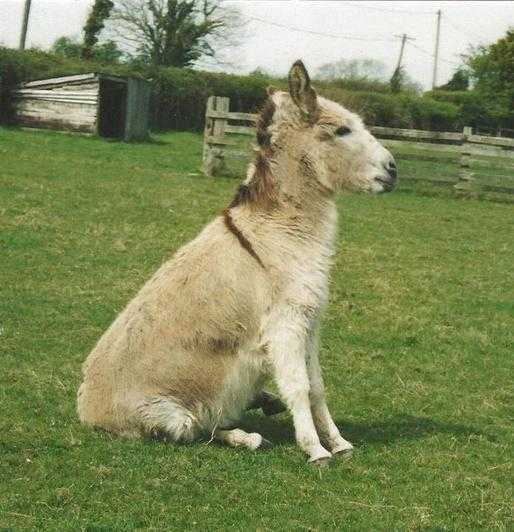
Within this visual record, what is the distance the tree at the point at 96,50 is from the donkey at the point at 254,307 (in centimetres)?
5235

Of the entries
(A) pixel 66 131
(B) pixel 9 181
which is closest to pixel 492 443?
(B) pixel 9 181

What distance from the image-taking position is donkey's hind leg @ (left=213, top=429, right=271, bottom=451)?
5883mm

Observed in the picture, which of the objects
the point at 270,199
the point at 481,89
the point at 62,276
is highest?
the point at 481,89

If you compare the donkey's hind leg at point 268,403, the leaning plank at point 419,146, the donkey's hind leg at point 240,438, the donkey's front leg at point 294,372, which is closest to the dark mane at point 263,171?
the donkey's front leg at point 294,372

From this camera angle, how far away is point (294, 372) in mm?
5711

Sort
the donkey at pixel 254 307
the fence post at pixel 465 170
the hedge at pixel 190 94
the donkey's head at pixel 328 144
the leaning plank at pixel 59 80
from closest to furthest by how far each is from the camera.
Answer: the donkey at pixel 254 307
the donkey's head at pixel 328 144
the fence post at pixel 465 170
the leaning plank at pixel 59 80
the hedge at pixel 190 94

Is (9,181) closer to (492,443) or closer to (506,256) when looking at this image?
(506,256)

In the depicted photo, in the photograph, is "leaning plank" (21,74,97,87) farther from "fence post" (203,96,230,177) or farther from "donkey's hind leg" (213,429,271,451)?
"donkey's hind leg" (213,429,271,451)

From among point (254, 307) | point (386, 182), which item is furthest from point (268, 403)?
point (386, 182)

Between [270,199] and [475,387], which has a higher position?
[270,199]

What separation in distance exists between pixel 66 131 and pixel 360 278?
22.9 metres

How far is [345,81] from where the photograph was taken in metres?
58.4

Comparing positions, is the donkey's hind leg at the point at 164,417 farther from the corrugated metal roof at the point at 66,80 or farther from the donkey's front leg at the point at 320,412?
the corrugated metal roof at the point at 66,80

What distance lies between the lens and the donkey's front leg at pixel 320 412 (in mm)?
5961
